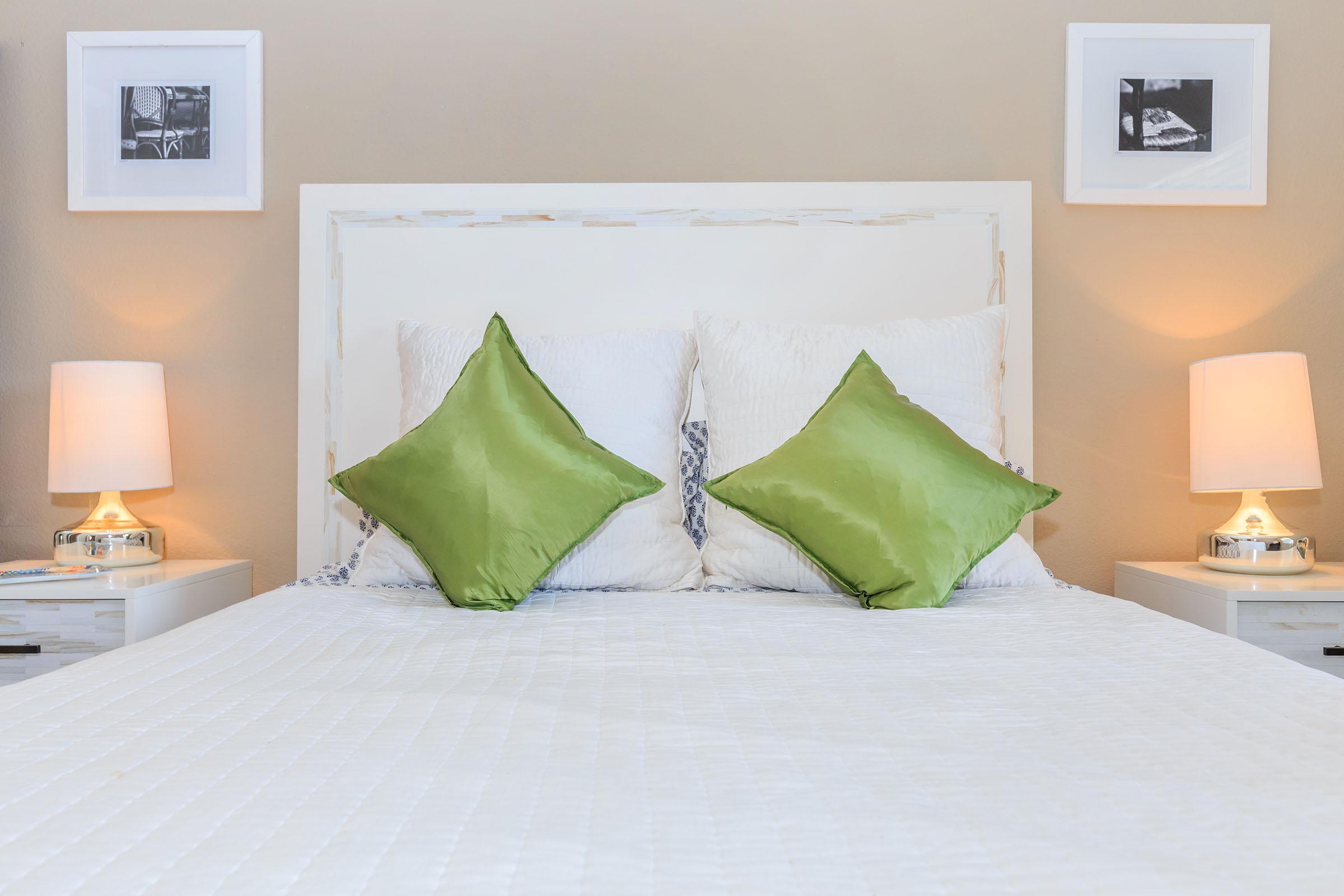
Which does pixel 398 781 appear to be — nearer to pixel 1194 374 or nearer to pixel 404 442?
pixel 404 442

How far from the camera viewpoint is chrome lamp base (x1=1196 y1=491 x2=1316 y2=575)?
6.25ft

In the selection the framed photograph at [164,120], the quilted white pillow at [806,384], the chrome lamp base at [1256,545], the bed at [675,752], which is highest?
the framed photograph at [164,120]

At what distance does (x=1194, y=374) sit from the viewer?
2070 mm

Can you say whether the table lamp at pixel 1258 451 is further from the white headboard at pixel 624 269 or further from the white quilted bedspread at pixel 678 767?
the white quilted bedspread at pixel 678 767

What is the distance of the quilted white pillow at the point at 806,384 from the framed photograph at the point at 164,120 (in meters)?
1.36

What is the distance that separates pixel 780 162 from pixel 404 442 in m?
1.23

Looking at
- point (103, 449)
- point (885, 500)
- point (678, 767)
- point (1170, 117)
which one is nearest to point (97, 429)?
point (103, 449)

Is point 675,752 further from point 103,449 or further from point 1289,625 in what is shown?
point 103,449

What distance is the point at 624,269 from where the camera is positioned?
2203 mm

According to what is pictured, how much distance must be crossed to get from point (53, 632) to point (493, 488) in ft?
Answer: 3.38

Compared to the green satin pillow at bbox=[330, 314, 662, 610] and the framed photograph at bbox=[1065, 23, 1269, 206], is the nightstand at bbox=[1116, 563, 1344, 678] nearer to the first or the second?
the framed photograph at bbox=[1065, 23, 1269, 206]

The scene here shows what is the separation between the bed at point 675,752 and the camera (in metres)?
0.54

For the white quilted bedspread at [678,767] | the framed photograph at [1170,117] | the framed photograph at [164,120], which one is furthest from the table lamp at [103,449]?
the framed photograph at [1170,117]

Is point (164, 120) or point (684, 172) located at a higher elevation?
point (164, 120)
